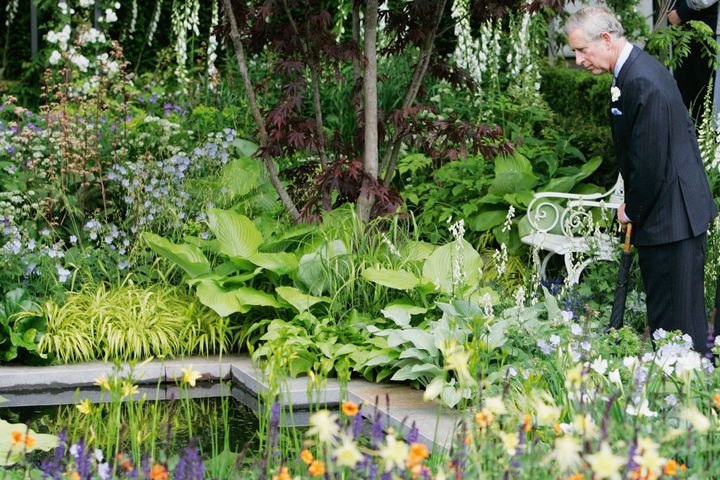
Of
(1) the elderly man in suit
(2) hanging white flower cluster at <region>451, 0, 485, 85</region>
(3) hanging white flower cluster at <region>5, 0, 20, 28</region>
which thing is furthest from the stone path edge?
(3) hanging white flower cluster at <region>5, 0, 20, 28</region>

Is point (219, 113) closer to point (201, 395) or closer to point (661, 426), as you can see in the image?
point (201, 395)

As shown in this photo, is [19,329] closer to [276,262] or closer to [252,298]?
[252,298]

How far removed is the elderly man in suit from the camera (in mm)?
3820

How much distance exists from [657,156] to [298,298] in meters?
1.85

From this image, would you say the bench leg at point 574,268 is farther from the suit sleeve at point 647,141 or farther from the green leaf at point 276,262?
the green leaf at point 276,262

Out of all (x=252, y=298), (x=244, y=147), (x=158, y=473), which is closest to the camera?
(x=158, y=473)

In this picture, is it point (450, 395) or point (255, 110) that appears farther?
point (255, 110)

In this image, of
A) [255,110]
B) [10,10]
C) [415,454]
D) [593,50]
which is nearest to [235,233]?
[255,110]

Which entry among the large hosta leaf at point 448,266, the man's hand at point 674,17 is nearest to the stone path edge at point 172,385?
the large hosta leaf at point 448,266

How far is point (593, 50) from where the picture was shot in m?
3.85

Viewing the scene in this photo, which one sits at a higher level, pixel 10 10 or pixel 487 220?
pixel 10 10

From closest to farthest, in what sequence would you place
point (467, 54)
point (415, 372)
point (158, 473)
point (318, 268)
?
point (158, 473), point (415, 372), point (318, 268), point (467, 54)

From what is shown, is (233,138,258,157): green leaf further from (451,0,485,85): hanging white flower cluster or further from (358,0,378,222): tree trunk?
(451,0,485,85): hanging white flower cluster

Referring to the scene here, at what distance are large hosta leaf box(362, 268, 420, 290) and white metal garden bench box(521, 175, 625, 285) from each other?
676mm
